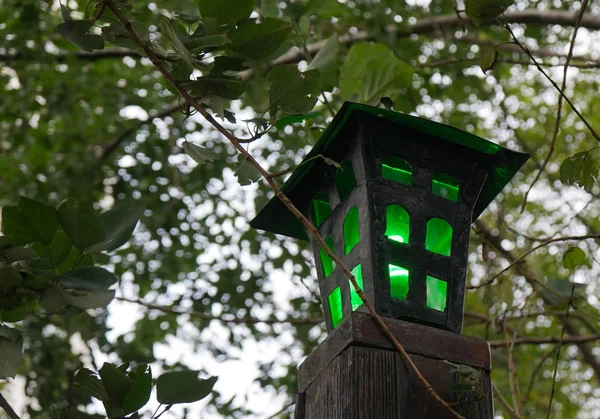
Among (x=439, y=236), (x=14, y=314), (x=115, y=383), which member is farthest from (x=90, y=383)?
(x=439, y=236)

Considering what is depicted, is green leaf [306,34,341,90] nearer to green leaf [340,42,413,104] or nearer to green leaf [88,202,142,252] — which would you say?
green leaf [340,42,413,104]

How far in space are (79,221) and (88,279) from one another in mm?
94

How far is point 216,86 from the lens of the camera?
1.15 m

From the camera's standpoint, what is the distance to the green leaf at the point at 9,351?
1.02 meters

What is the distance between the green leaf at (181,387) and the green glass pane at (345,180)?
0.44 meters

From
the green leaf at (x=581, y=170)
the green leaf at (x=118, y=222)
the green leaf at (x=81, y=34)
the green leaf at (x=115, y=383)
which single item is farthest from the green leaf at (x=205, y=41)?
the green leaf at (x=581, y=170)

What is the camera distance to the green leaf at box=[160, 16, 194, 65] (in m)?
1.06

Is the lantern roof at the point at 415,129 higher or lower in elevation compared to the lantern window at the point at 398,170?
higher

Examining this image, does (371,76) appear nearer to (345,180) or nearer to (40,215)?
(345,180)

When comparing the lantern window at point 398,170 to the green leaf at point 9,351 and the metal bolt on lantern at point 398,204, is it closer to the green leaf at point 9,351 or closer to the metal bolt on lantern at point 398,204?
the metal bolt on lantern at point 398,204

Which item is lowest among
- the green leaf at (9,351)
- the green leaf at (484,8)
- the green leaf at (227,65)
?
the green leaf at (9,351)

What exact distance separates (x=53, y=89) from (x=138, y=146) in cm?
51

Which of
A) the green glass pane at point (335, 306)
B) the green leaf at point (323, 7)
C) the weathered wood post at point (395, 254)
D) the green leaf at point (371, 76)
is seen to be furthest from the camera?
the green leaf at point (323, 7)

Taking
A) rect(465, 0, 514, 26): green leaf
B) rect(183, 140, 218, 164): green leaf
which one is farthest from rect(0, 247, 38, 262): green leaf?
rect(465, 0, 514, 26): green leaf
